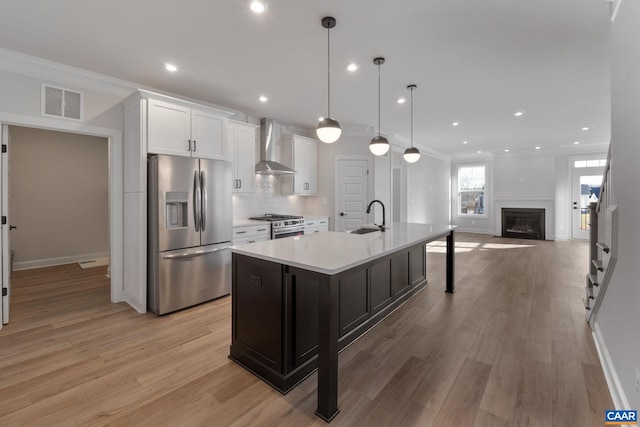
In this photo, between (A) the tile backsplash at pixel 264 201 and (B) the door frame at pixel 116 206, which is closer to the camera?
(B) the door frame at pixel 116 206

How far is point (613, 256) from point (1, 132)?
17.2 feet

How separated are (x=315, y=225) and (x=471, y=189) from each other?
7.02 m

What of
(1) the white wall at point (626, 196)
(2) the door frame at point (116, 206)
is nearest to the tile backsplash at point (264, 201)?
(2) the door frame at point (116, 206)

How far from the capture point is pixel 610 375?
193 cm

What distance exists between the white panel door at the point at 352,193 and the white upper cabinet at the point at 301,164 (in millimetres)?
547

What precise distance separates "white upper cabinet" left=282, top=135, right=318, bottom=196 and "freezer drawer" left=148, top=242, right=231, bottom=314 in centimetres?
210

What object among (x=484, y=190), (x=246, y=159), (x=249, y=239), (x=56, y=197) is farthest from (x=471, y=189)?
(x=56, y=197)

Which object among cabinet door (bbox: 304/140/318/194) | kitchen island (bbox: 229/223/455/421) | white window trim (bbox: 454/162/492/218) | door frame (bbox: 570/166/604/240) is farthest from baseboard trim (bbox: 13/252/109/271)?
door frame (bbox: 570/166/604/240)

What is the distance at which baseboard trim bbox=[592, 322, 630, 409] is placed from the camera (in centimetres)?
168

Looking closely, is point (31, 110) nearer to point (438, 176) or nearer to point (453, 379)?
point (453, 379)

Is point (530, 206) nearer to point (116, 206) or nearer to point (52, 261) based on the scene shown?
point (116, 206)

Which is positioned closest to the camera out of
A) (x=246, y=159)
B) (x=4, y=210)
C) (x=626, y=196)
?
(x=626, y=196)

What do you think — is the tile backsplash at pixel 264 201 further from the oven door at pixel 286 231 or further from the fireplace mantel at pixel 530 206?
the fireplace mantel at pixel 530 206

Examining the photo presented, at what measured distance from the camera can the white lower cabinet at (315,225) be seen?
17.0 ft
